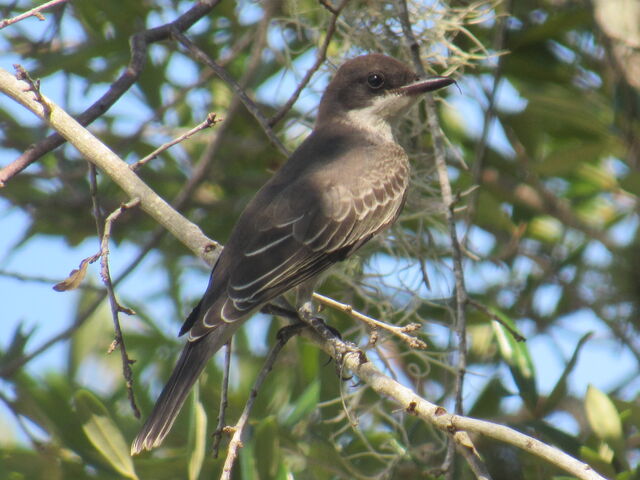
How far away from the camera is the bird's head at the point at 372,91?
4.27 metres

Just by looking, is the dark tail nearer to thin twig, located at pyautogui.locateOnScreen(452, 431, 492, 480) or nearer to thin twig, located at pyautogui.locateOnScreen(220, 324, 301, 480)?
thin twig, located at pyautogui.locateOnScreen(220, 324, 301, 480)

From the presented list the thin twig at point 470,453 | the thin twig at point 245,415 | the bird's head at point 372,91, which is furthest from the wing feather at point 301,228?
the thin twig at point 470,453


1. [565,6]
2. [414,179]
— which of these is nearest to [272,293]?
[414,179]

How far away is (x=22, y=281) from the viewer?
12.1ft

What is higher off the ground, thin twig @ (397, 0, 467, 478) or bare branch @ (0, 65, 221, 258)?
bare branch @ (0, 65, 221, 258)

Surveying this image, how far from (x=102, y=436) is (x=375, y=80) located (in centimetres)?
206

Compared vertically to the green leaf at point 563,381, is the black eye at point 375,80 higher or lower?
higher

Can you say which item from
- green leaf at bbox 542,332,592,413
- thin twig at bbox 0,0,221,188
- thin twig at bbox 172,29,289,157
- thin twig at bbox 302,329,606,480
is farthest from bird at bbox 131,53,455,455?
green leaf at bbox 542,332,592,413

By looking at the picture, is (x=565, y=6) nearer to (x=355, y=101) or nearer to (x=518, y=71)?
(x=518, y=71)

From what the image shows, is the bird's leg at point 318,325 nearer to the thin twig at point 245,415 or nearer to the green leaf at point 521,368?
the thin twig at point 245,415

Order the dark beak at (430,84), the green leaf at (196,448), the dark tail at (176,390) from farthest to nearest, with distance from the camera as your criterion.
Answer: the dark beak at (430,84) → the dark tail at (176,390) → the green leaf at (196,448)

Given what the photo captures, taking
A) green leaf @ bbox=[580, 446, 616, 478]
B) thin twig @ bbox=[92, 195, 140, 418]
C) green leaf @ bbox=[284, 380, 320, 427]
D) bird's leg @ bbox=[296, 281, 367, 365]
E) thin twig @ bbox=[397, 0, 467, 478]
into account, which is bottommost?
green leaf @ bbox=[580, 446, 616, 478]

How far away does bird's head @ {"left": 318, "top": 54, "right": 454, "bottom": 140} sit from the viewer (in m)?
4.27

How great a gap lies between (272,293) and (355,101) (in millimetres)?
1366
